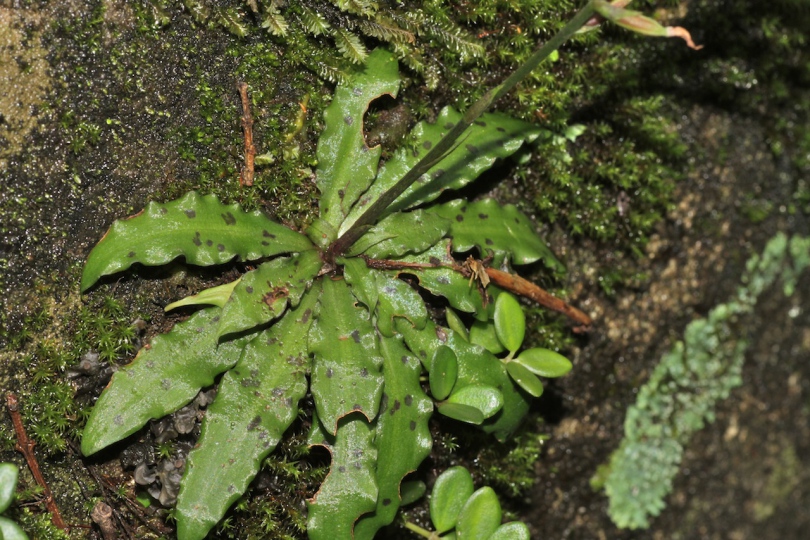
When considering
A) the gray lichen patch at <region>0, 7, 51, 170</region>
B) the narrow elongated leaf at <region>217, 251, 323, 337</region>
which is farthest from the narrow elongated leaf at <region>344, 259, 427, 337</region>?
the gray lichen patch at <region>0, 7, 51, 170</region>

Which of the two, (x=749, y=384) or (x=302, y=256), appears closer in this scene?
(x=302, y=256)

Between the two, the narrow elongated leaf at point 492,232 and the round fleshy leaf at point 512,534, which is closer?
the round fleshy leaf at point 512,534

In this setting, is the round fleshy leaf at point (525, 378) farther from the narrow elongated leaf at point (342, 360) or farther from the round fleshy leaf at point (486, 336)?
the narrow elongated leaf at point (342, 360)

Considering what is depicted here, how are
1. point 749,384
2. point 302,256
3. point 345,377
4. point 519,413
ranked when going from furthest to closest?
point 749,384 < point 519,413 < point 302,256 < point 345,377

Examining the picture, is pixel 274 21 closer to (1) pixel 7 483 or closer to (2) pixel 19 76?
(2) pixel 19 76

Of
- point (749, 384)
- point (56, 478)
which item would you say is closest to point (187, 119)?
point (56, 478)

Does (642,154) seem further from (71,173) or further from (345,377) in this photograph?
(71,173)

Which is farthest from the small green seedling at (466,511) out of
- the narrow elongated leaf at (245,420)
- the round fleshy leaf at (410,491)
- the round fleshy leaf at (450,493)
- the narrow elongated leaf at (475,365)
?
the narrow elongated leaf at (245,420)
